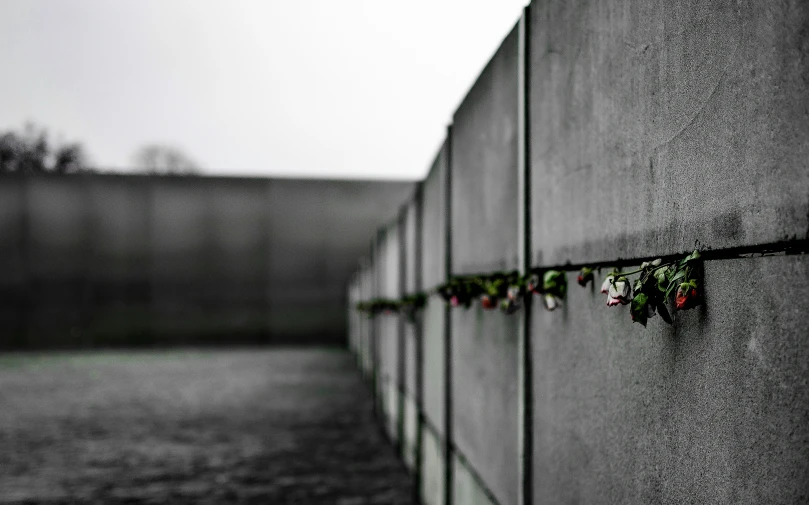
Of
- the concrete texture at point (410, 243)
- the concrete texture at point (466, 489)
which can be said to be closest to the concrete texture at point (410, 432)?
the concrete texture at point (410, 243)

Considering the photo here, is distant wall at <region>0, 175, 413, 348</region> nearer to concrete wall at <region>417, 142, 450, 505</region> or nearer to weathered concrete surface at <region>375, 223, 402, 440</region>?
weathered concrete surface at <region>375, 223, 402, 440</region>

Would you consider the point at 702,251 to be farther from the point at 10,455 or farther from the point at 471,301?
the point at 10,455

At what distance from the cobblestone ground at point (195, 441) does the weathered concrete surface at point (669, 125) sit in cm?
366

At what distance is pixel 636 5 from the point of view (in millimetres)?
1581

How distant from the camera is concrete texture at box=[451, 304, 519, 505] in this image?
265 cm

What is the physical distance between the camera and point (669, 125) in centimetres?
145

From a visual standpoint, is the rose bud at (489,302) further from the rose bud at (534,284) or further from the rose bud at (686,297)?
the rose bud at (686,297)

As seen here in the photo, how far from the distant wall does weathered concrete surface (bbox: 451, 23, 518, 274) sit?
696 inches

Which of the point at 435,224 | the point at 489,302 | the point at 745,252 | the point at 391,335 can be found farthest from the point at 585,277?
the point at 391,335

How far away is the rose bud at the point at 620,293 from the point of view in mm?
1503

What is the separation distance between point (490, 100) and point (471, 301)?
0.90m

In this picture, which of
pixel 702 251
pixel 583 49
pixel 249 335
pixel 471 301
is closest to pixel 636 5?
Answer: pixel 583 49

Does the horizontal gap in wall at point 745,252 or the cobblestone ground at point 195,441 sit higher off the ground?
the horizontal gap in wall at point 745,252

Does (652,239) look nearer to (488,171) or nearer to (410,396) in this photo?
(488,171)
